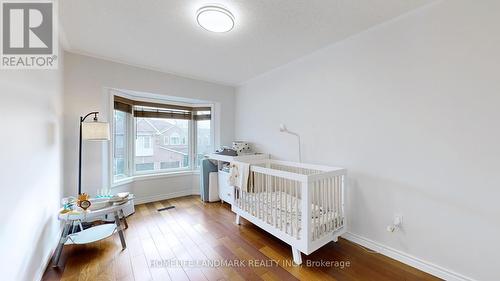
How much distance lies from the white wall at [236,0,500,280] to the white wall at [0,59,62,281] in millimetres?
2737

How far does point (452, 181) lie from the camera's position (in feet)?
5.13

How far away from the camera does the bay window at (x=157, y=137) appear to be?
10.6 feet

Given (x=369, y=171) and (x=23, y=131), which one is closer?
(x=23, y=131)

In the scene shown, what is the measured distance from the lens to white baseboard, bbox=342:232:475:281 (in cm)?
157

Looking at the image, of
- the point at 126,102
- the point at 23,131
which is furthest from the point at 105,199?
the point at 126,102

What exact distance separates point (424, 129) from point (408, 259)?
3.95ft

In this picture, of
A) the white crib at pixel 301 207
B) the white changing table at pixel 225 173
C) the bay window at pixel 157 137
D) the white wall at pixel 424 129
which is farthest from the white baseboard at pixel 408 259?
the bay window at pixel 157 137

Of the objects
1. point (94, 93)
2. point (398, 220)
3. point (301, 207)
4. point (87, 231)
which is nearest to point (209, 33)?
point (94, 93)

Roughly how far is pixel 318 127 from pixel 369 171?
79cm

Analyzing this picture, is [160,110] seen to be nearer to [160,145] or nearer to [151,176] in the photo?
[160,145]

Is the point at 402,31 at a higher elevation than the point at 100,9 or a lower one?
lower

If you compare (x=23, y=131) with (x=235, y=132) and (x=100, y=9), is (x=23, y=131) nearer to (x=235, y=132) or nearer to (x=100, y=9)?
(x=100, y=9)

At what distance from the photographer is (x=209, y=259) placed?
1.88 meters

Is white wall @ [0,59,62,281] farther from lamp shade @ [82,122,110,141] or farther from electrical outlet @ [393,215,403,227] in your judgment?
electrical outlet @ [393,215,403,227]
